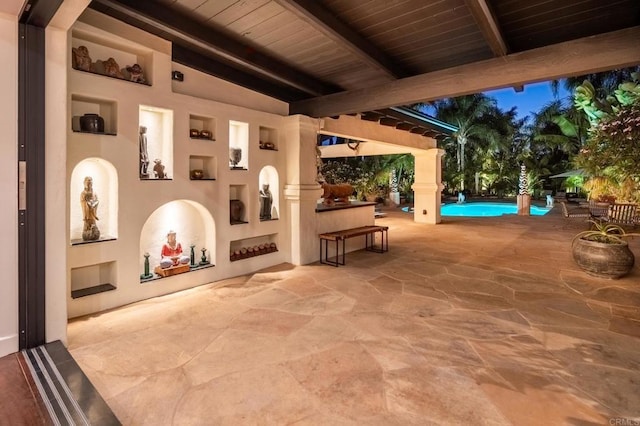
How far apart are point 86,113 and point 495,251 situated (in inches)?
268

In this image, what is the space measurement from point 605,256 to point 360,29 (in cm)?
451

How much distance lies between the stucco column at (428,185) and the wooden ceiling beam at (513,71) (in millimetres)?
6188

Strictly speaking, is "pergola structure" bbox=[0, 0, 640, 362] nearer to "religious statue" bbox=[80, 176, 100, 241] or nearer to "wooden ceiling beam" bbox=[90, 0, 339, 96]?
"wooden ceiling beam" bbox=[90, 0, 339, 96]

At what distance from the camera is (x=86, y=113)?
352 centimetres

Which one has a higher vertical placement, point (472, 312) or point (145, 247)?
point (145, 247)

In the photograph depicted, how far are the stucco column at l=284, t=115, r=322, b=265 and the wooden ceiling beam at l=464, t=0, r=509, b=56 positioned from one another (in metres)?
2.80

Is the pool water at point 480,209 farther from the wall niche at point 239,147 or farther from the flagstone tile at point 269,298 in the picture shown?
the flagstone tile at point 269,298

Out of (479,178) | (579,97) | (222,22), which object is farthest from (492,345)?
(479,178)

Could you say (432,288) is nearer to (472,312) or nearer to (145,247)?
(472,312)

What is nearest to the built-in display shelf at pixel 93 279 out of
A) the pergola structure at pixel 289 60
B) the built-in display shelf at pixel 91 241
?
the built-in display shelf at pixel 91 241

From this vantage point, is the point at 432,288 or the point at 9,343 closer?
the point at 9,343

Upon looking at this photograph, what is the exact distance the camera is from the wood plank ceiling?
10.0 feet

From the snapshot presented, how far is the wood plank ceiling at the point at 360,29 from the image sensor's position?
120 inches

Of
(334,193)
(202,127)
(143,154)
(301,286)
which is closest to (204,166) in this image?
(202,127)
